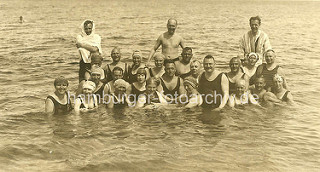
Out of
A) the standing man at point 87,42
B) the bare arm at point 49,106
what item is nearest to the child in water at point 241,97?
the standing man at point 87,42

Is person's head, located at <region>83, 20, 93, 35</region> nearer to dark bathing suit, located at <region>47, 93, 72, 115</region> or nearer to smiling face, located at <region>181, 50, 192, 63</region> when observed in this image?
dark bathing suit, located at <region>47, 93, 72, 115</region>

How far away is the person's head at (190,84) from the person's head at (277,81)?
89.0 inches

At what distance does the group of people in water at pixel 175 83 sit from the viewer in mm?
9109

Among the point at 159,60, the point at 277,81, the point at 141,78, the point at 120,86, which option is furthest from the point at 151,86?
the point at 277,81

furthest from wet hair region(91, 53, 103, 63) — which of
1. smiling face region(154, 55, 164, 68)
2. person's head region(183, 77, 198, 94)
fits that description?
person's head region(183, 77, 198, 94)

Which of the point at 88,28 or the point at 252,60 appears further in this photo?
the point at 88,28

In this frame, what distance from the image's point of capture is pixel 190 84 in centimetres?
945

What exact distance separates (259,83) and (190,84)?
6.37ft

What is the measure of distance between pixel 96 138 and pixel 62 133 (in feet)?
2.98

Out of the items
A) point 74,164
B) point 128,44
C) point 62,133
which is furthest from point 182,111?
point 128,44

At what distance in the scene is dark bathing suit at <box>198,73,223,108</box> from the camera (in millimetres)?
9203

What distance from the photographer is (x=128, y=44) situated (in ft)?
83.7

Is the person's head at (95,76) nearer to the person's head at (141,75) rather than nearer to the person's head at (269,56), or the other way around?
the person's head at (141,75)

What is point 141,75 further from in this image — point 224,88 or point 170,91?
point 224,88
